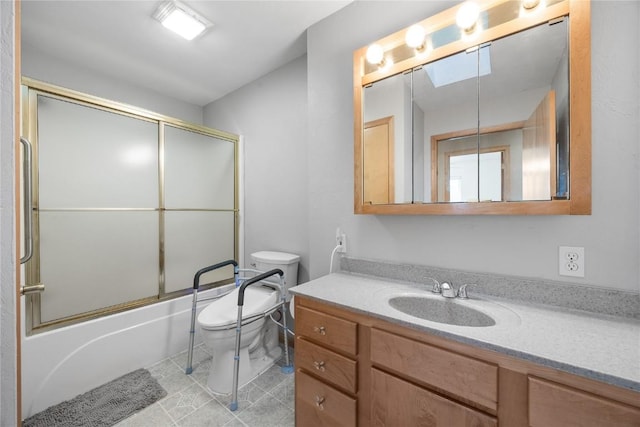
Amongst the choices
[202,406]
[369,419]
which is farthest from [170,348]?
[369,419]

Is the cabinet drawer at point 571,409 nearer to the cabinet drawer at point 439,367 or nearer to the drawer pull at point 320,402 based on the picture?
the cabinet drawer at point 439,367

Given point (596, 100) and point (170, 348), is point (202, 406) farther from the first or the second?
point (596, 100)

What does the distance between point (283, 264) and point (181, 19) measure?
6.05 ft

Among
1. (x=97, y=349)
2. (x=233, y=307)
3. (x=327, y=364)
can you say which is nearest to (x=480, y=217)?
(x=327, y=364)

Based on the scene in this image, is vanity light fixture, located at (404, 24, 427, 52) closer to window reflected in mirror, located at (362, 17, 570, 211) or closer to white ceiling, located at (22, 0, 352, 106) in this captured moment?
window reflected in mirror, located at (362, 17, 570, 211)

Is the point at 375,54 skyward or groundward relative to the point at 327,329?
skyward

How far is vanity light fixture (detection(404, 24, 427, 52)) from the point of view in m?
1.27

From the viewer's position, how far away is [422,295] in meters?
1.25

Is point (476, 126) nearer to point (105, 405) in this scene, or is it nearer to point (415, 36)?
point (415, 36)

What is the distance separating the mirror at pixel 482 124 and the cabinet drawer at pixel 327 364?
0.77 meters

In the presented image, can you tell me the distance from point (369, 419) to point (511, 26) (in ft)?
5.72

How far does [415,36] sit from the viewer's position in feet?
4.21

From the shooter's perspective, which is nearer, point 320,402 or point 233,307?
point 320,402

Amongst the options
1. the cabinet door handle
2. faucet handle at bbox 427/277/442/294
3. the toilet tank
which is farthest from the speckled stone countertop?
the toilet tank
